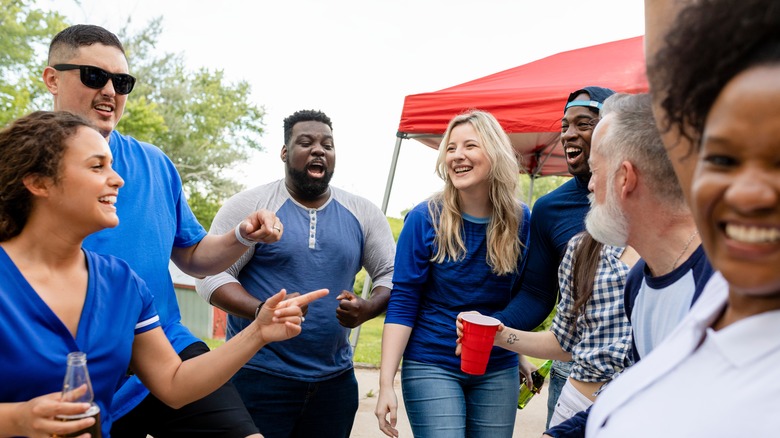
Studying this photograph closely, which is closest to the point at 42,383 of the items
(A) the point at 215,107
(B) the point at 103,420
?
(B) the point at 103,420

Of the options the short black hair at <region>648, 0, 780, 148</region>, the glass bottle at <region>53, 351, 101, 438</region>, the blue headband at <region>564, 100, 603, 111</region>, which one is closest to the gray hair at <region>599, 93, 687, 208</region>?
the short black hair at <region>648, 0, 780, 148</region>

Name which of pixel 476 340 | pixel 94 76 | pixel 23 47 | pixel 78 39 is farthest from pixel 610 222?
pixel 23 47

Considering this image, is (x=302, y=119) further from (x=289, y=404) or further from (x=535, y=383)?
(x=535, y=383)

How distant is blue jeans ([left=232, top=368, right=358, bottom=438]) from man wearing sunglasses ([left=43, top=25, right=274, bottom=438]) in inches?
20.6

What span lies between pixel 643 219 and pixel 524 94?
4087 millimetres

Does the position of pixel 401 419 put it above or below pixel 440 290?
below

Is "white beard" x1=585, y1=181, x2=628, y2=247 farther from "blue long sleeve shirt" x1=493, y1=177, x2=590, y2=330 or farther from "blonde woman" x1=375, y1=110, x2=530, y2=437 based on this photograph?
"blonde woman" x1=375, y1=110, x2=530, y2=437

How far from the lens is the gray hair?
1684mm

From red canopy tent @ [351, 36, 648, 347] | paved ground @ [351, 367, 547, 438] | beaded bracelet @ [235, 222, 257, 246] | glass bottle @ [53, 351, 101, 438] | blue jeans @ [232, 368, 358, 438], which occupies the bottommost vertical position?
paved ground @ [351, 367, 547, 438]

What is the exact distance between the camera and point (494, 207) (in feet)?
10.1

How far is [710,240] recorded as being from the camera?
2.69 ft

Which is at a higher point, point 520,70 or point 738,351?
point 520,70

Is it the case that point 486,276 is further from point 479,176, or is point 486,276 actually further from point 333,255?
point 333,255

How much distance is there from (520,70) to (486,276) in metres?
4.13
